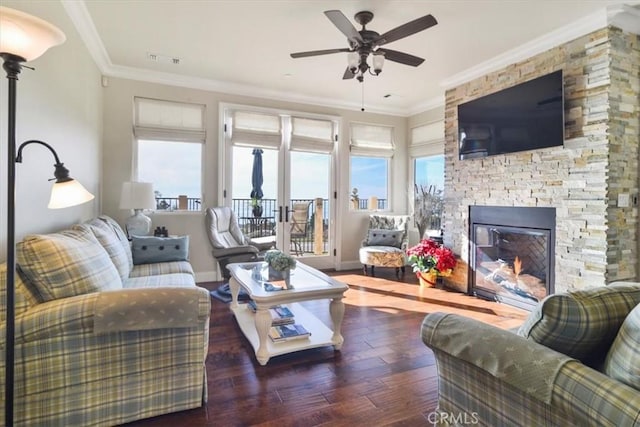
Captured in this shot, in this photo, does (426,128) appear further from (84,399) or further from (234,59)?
(84,399)

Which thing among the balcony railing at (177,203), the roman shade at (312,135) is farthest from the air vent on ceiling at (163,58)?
the roman shade at (312,135)

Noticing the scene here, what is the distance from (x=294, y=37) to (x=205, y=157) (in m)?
2.08

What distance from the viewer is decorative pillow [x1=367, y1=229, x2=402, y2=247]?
517cm

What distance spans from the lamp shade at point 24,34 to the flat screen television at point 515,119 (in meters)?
3.70

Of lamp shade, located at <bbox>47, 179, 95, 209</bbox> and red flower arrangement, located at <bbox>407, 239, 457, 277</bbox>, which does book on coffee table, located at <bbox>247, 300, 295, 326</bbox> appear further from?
red flower arrangement, located at <bbox>407, 239, 457, 277</bbox>

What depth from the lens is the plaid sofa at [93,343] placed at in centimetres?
152

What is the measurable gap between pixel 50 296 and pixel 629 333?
228 cm

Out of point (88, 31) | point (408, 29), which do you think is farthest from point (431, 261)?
point (88, 31)

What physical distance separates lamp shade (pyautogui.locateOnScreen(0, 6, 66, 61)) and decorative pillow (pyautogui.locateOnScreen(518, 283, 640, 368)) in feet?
6.58

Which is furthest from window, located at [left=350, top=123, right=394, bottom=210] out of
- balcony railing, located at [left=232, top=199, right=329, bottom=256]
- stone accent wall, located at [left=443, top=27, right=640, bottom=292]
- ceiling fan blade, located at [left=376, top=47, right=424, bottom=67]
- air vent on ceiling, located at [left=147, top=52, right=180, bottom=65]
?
air vent on ceiling, located at [left=147, top=52, right=180, bottom=65]

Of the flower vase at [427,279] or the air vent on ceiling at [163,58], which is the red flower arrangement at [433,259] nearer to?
the flower vase at [427,279]

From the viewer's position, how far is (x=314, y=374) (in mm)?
2205

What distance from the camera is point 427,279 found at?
4402 mm

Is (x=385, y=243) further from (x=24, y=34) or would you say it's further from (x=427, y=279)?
(x=24, y=34)
